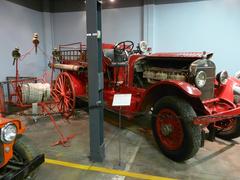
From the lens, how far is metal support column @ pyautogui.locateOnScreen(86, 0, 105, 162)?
9.18ft

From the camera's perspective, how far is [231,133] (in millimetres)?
3699

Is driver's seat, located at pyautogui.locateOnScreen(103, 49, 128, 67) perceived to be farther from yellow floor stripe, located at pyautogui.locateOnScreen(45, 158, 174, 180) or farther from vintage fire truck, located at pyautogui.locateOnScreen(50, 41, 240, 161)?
yellow floor stripe, located at pyautogui.locateOnScreen(45, 158, 174, 180)

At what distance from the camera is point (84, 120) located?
5.09 meters

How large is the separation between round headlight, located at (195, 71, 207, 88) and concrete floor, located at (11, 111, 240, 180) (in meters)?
1.11

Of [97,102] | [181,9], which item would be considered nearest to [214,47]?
[181,9]

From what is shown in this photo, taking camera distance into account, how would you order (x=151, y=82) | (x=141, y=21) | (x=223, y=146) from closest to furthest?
(x=223, y=146)
(x=151, y=82)
(x=141, y=21)

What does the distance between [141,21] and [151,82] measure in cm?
420

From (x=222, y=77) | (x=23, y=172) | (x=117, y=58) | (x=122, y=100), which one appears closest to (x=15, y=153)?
(x=23, y=172)

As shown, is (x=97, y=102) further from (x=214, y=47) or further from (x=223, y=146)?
(x=214, y=47)

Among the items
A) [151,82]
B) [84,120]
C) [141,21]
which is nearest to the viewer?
[151,82]

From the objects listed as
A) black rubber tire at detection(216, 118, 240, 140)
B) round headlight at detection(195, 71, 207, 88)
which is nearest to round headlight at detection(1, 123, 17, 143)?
round headlight at detection(195, 71, 207, 88)

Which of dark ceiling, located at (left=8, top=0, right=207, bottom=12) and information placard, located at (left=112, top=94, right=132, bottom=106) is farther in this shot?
dark ceiling, located at (left=8, top=0, right=207, bottom=12)

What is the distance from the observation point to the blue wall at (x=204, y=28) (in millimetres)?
6605

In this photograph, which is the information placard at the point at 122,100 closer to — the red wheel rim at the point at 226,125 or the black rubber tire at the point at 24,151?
the black rubber tire at the point at 24,151
